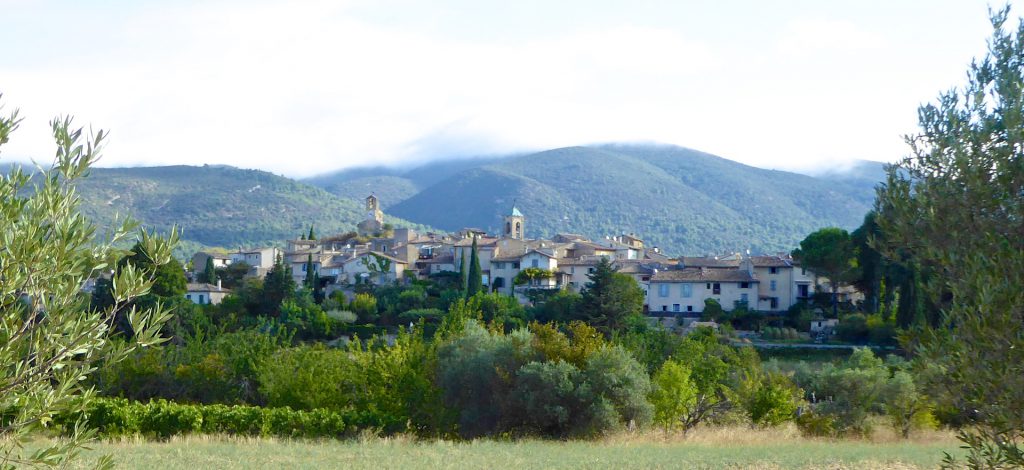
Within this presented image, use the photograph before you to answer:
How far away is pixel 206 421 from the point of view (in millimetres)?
25172

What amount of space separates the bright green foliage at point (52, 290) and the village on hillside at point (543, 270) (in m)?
55.3

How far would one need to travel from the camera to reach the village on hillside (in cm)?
6769

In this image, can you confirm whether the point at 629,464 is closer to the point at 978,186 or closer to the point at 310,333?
the point at 978,186

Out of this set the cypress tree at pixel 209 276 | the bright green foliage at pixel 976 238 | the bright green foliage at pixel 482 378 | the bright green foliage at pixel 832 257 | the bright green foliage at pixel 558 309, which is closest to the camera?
the bright green foliage at pixel 976 238

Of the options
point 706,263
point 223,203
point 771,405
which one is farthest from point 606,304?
point 223,203

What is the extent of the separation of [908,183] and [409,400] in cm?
2054

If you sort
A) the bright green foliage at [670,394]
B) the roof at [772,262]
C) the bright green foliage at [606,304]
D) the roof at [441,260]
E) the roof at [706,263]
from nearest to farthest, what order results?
the bright green foliage at [670,394], the bright green foliage at [606,304], the roof at [772,262], the roof at [706,263], the roof at [441,260]

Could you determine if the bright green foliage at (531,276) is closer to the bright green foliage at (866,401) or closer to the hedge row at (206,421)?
the bright green foliage at (866,401)

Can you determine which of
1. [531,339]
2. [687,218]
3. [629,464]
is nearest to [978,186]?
[629,464]

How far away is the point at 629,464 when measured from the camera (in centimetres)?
1847

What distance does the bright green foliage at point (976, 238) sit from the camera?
7746 mm

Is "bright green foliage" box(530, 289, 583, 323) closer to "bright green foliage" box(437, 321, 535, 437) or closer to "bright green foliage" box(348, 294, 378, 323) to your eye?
"bright green foliage" box(348, 294, 378, 323)

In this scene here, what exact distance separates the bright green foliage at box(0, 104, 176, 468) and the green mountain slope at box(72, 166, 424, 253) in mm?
140253

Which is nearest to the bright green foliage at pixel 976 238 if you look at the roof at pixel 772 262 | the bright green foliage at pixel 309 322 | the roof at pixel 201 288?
the bright green foliage at pixel 309 322
